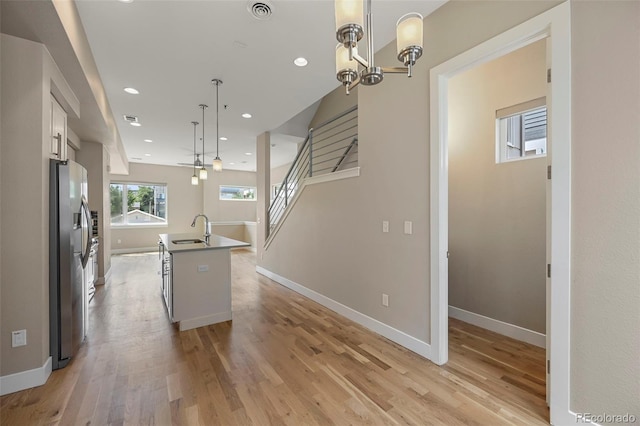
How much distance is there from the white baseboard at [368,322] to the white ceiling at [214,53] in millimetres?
2950

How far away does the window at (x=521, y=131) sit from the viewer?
2752mm

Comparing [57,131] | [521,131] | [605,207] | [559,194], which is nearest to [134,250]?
[57,131]

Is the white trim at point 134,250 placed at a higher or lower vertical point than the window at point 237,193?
lower

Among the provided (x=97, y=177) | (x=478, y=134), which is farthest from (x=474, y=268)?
(x=97, y=177)

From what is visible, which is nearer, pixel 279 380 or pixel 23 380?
pixel 23 380

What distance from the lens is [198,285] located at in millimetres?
3219

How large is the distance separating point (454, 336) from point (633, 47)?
2.64 meters

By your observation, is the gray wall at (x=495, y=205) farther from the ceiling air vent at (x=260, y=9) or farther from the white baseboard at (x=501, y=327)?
the ceiling air vent at (x=260, y=9)

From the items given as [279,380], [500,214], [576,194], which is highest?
[576,194]

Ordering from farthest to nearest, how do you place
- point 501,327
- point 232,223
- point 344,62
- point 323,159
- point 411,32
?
1. point 232,223
2. point 323,159
3. point 501,327
4. point 344,62
5. point 411,32

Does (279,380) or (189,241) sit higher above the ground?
(189,241)

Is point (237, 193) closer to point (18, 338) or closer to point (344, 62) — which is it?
point (18, 338)

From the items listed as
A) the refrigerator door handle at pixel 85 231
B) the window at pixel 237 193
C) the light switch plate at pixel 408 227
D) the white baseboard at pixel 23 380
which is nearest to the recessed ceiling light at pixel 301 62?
the light switch plate at pixel 408 227

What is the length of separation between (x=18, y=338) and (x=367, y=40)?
3.19 m
